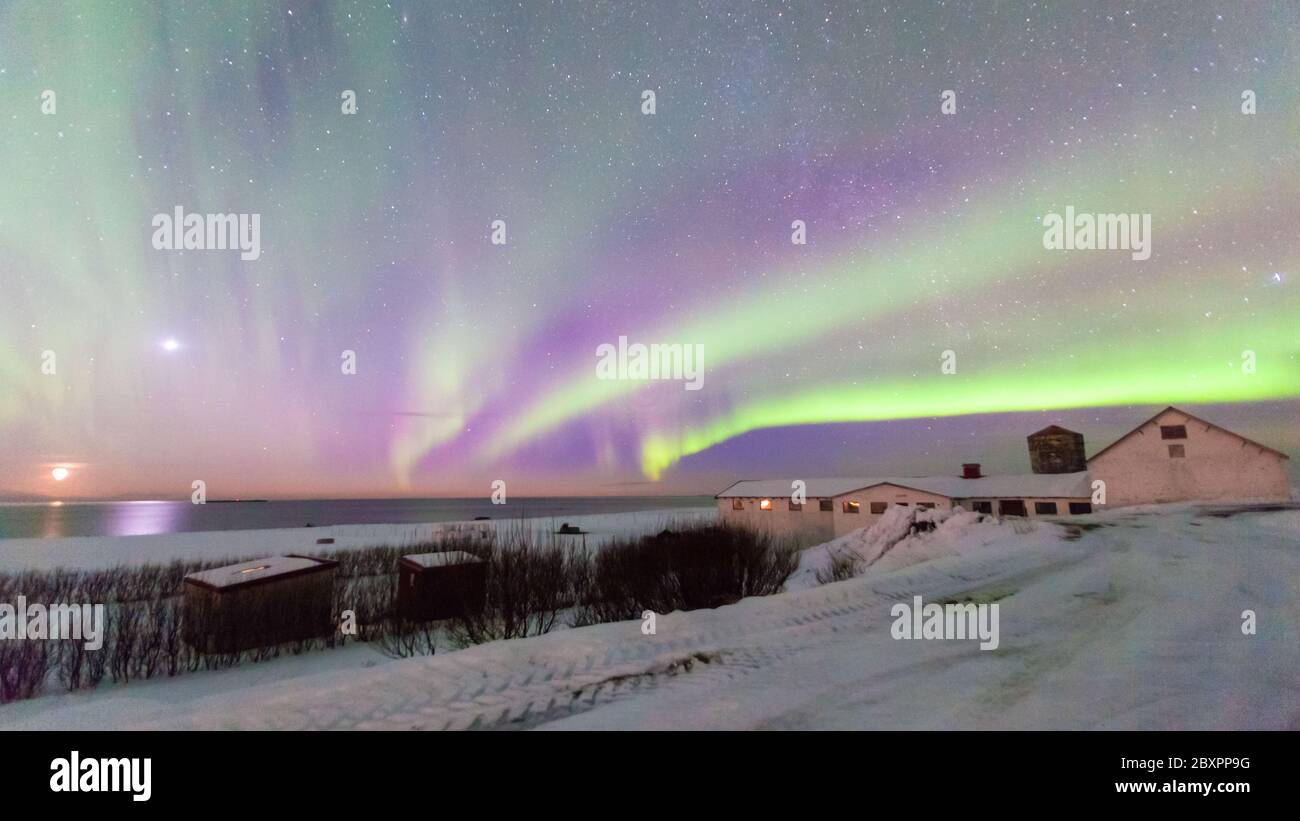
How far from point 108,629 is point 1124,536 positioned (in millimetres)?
25326

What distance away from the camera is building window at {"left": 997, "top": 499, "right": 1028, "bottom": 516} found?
117 ft

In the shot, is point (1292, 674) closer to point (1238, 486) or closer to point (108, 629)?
point (108, 629)

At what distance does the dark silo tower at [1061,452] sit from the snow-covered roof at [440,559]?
156ft

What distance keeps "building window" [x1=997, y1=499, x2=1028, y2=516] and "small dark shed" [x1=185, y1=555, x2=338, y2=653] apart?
3978 centimetres

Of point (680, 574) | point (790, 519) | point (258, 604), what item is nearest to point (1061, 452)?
point (790, 519)

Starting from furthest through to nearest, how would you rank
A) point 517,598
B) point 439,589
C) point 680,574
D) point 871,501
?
point 871,501
point 680,574
point 439,589
point 517,598

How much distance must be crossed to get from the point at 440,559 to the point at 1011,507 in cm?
3770

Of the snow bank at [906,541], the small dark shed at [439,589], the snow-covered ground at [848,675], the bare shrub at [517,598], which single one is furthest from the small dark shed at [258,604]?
the snow bank at [906,541]

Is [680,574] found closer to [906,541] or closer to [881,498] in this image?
[906,541]

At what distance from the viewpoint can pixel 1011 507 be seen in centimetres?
3603

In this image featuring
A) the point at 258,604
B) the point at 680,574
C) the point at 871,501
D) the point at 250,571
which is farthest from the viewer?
the point at 871,501
